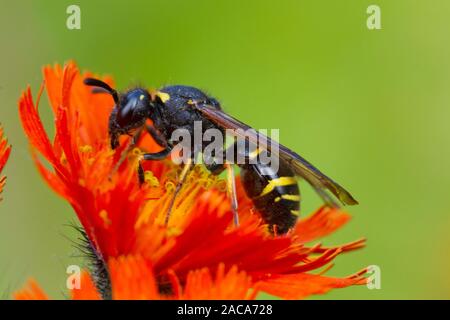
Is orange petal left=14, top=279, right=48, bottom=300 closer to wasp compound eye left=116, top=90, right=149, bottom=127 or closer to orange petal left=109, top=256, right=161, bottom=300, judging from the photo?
orange petal left=109, top=256, right=161, bottom=300

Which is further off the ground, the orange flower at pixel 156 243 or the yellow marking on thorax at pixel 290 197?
the yellow marking on thorax at pixel 290 197

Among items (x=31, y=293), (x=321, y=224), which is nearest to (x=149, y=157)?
(x=321, y=224)

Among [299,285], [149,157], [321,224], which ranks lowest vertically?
[299,285]

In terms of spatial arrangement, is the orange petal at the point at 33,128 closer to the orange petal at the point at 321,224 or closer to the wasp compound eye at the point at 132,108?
the wasp compound eye at the point at 132,108

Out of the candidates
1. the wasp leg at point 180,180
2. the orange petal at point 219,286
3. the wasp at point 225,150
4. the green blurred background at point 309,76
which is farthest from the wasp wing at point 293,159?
the green blurred background at point 309,76

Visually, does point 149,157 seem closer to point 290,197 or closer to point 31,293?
point 290,197
